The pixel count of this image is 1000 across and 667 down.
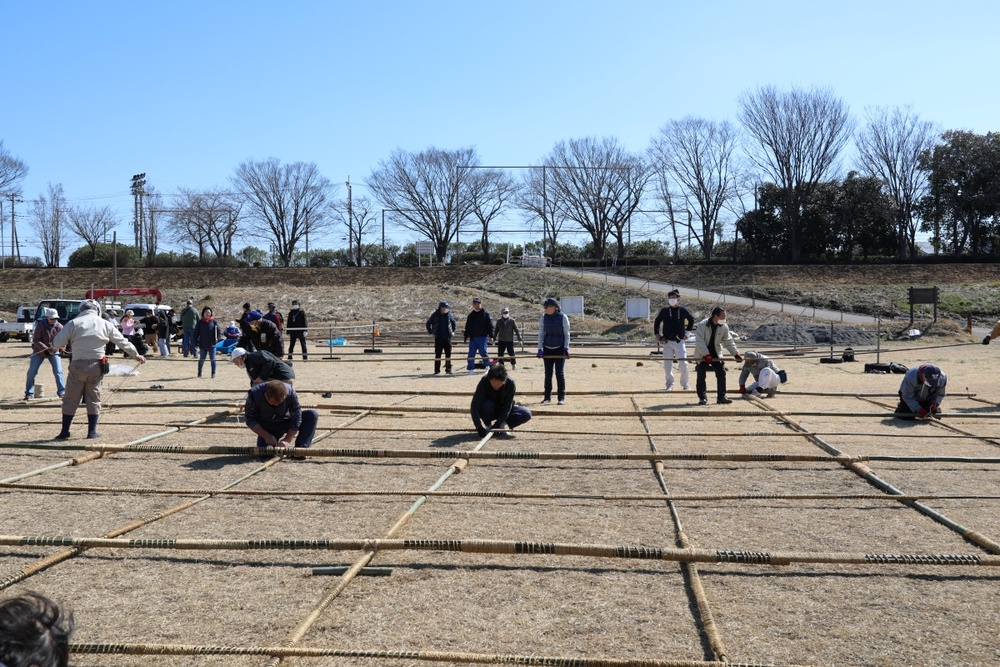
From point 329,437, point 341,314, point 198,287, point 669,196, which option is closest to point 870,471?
point 329,437

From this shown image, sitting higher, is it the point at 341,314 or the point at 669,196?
the point at 669,196

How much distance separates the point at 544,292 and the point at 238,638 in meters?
43.4

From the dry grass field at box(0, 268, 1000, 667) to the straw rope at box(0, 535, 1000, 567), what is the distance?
1cm

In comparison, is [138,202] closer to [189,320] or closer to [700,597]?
[189,320]

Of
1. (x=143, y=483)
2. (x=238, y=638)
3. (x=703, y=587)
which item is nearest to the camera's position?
(x=238, y=638)

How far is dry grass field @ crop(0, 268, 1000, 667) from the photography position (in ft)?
12.1

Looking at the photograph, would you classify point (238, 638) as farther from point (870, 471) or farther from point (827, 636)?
point (870, 471)

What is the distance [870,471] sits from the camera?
23.2 feet

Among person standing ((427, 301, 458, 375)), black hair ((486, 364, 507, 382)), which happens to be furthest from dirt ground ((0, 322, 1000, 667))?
person standing ((427, 301, 458, 375))

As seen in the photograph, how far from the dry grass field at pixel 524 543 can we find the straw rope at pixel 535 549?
0.01 meters

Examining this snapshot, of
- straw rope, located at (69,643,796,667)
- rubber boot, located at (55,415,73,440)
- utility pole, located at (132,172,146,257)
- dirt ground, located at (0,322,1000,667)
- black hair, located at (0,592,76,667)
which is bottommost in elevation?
dirt ground, located at (0,322,1000,667)

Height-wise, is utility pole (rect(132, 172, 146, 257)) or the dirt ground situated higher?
utility pole (rect(132, 172, 146, 257))

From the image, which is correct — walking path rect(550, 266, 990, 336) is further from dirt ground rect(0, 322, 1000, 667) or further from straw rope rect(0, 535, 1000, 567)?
straw rope rect(0, 535, 1000, 567)

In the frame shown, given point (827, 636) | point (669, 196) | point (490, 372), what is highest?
point (669, 196)
